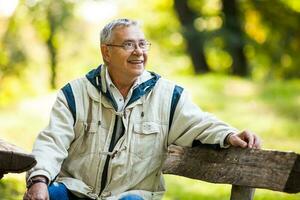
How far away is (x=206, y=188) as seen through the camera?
27.7 feet

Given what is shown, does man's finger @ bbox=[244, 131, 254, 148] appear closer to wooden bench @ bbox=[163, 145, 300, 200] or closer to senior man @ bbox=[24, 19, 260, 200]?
wooden bench @ bbox=[163, 145, 300, 200]

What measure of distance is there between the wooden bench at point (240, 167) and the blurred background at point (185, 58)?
3.48 m

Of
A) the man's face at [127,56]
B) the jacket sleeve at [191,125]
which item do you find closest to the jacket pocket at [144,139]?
the jacket sleeve at [191,125]

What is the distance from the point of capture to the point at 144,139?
4242mm

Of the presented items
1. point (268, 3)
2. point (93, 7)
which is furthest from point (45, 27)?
point (268, 3)

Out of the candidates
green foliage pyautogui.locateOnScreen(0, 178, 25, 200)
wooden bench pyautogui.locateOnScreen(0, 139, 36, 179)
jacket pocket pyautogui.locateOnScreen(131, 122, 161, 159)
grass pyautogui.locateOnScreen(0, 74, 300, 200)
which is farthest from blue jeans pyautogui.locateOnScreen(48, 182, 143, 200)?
grass pyautogui.locateOnScreen(0, 74, 300, 200)

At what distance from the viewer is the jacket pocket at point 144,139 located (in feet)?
13.9

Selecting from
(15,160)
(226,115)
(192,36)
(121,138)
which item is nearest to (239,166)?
(121,138)

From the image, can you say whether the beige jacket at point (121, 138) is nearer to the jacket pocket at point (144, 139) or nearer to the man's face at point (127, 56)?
the jacket pocket at point (144, 139)

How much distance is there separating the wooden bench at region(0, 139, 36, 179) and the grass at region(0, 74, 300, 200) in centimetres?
424

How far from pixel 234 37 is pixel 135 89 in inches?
549

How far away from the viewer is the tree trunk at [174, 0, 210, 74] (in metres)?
18.0

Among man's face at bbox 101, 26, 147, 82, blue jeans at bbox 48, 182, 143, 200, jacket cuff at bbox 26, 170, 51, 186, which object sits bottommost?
blue jeans at bbox 48, 182, 143, 200

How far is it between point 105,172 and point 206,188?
14.3ft
